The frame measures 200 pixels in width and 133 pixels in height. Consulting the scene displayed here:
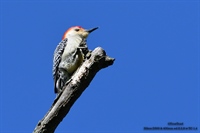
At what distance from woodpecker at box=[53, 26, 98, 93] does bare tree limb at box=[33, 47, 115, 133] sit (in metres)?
2.23

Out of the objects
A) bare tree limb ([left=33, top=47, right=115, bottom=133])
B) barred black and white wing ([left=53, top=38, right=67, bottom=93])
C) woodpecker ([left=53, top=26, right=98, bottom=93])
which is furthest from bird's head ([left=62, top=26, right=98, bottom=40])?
bare tree limb ([left=33, top=47, right=115, bottom=133])

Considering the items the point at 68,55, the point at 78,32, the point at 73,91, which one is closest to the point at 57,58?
the point at 68,55

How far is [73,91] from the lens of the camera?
5480 millimetres

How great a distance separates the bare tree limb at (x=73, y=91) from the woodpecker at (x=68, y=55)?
223cm

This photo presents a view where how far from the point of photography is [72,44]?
27.6ft

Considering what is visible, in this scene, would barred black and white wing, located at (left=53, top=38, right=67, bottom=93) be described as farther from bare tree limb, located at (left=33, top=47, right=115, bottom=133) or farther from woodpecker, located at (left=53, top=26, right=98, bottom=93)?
bare tree limb, located at (left=33, top=47, right=115, bottom=133)

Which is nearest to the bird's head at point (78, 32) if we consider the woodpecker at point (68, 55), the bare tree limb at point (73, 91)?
the woodpecker at point (68, 55)

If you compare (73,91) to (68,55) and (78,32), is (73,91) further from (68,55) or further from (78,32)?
(78,32)

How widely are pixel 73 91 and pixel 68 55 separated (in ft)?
9.10

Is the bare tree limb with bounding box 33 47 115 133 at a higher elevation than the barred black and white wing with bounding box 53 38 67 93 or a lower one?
lower

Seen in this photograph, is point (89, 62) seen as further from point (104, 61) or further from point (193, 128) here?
point (193, 128)

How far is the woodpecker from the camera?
7848mm

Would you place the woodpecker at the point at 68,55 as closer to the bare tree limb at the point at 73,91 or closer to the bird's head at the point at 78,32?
the bird's head at the point at 78,32

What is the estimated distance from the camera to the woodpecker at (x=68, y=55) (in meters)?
7.85
